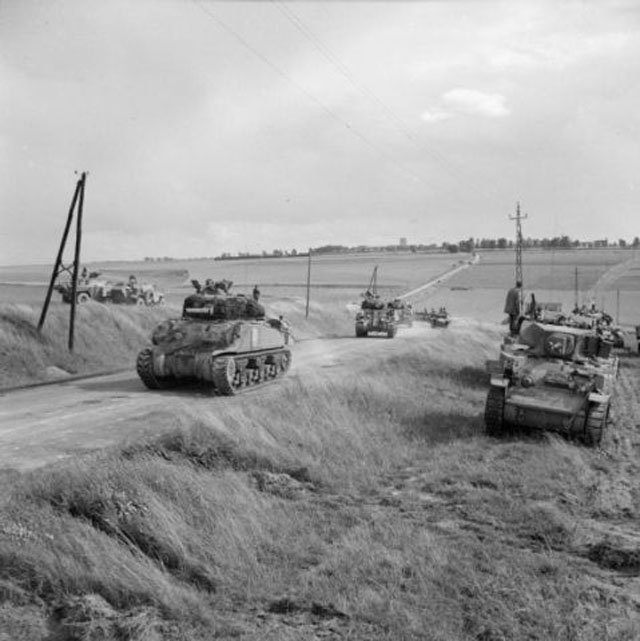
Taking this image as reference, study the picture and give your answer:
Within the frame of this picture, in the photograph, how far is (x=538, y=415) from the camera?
12500 millimetres

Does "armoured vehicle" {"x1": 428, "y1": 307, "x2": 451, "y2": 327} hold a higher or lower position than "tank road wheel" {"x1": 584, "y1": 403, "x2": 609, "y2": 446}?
lower

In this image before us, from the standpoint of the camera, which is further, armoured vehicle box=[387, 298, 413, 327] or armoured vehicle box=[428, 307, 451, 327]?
armoured vehicle box=[428, 307, 451, 327]

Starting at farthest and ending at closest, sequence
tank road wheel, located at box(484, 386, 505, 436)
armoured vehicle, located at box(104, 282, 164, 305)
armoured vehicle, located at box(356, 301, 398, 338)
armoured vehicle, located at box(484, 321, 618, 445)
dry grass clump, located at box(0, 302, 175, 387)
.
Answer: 1. armoured vehicle, located at box(104, 282, 164, 305)
2. armoured vehicle, located at box(356, 301, 398, 338)
3. dry grass clump, located at box(0, 302, 175, 387)
4. tank road wheel, located at box(484, 386, 505, 436)
5. armoured vehicle, located at box(484, 321, 618, 445)

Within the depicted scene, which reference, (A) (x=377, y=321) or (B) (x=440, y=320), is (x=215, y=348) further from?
(B) (x=440, y=320)

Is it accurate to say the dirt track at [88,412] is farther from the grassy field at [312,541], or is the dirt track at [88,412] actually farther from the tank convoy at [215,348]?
the grassy field at [312,541]

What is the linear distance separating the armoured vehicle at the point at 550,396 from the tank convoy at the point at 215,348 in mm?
5779

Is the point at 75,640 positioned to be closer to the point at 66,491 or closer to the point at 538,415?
the point at 66,491

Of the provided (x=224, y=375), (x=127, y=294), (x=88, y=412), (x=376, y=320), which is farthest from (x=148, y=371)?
(x=127, y=294)

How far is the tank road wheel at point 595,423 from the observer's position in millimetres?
12078

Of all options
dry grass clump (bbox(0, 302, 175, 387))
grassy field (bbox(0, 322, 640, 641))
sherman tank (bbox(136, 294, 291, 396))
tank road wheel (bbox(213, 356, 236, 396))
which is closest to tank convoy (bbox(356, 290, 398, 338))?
dry grass clump (bbox(0, 302, 175, 387))

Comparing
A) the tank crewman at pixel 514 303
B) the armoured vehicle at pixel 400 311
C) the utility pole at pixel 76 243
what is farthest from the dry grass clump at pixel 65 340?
the armoured vehicle at pixel 400 311

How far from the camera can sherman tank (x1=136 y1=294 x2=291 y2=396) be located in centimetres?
1588

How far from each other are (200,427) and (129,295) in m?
29.5

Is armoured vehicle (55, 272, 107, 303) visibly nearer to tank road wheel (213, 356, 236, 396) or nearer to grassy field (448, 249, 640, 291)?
tank road wheel (213, 356, 236, 396)
